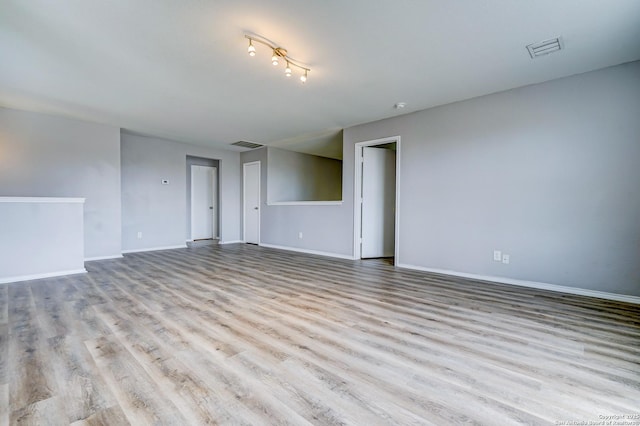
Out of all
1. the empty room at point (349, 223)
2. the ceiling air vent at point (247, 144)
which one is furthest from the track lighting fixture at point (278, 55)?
the ceiling air vent at point (247, 144)

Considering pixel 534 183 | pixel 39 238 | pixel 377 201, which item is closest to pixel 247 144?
pixel 377 201

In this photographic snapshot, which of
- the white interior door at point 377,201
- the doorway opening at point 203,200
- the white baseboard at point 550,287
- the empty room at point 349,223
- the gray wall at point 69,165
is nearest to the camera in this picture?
the empty room at point 349,223

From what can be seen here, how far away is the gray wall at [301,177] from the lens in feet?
23.4

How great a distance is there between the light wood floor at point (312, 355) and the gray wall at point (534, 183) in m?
0.47

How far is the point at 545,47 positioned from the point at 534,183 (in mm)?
1468

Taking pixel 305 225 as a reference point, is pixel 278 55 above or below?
above

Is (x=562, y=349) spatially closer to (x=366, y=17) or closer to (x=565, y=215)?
(x=565, y=215)

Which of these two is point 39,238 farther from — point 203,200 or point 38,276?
point 203,200

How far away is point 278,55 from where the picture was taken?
2.78 meters

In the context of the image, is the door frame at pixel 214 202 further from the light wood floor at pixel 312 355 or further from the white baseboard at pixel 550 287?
the white baseboard at pixel 550 287

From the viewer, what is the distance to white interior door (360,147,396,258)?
5270 millimetres

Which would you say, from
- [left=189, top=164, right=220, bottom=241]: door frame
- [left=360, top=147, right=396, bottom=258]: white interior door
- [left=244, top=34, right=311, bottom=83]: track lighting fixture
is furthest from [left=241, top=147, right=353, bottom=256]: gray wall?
[left=244, top=34, right=311, bottom=83]: track lighting fixture

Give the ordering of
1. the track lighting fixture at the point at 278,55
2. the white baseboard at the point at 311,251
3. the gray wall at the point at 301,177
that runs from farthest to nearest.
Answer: the gray wall at the point at 301,177 < the white baseboard at the point at 311,251 < the track lighting fixture at the point at 278,55

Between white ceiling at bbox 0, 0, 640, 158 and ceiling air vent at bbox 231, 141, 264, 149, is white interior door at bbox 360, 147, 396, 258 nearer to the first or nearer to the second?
white ceiling at bbox 0, 0, 640, 158
